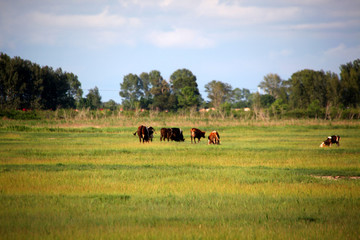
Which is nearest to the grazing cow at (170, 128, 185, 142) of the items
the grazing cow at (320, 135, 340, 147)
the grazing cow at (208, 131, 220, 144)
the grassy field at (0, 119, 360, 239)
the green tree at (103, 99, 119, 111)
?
the grazing cow at (208, 131, 220, 144)

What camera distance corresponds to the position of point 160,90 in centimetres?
10331

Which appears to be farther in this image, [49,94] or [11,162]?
[49,94]

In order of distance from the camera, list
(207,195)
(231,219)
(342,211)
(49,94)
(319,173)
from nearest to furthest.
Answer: (231,219) < (342,211) < (207,195) < (319,173) < (49,94)

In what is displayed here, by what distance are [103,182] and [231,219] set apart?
540 cm

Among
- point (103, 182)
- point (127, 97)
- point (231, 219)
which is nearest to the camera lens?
point (231, 219)

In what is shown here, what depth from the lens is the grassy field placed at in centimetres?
792

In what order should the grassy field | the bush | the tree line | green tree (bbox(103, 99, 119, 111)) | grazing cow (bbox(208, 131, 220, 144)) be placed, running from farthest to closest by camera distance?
green tree (bbox(103, 99, 119, 111)), the tree line, the bush, grazing cow (bbox(208, 131, 220, 144)), the grassy field

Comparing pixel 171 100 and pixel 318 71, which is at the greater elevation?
pixel 318 71

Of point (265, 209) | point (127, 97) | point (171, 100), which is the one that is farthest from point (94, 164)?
point (127, 97)

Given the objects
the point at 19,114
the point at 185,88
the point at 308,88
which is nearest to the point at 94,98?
the point at 185,88

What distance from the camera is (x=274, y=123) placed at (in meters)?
52.7

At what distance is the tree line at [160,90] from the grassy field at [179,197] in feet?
150

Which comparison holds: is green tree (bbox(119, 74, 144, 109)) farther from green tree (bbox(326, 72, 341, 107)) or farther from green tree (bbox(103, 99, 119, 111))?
green tree (bbox(326, 72, 341, 107))

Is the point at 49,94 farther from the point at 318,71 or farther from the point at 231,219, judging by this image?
the point at 231,219
